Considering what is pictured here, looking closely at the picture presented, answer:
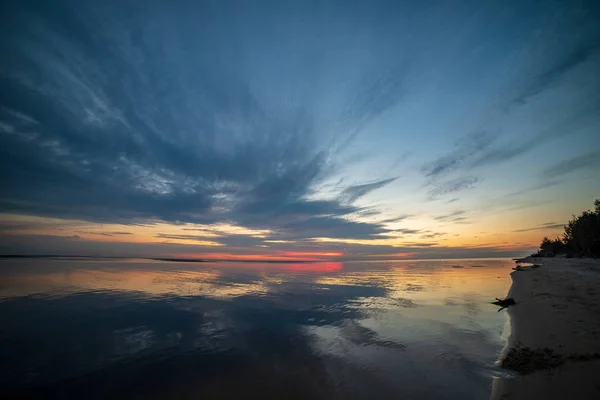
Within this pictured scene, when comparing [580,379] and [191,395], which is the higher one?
[580,379]

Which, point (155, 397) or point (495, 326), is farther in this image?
point (495, 326)

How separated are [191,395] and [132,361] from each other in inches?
185

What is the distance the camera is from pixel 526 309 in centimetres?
1969

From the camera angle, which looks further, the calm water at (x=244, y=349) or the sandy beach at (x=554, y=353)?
the calm water at (x=244, y=349)

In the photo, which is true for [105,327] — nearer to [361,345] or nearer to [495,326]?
[361,345]

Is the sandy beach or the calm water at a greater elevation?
the sandy beach

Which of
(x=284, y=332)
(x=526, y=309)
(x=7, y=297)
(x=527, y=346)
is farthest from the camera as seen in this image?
(x=7, y=297)

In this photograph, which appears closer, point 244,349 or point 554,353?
point 554,353

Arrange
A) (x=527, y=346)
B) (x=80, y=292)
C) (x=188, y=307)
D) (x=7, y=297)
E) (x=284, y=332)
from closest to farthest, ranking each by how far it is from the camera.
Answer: (x=527, y=346)
(x=284, y=332)
(x=188, y=307)
(x=7, y=297)
(x=80, y=292)

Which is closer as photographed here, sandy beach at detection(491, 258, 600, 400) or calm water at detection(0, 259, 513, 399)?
sandy beach at detection(491, 258, 600, 400)

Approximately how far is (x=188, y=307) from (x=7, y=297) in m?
17.2

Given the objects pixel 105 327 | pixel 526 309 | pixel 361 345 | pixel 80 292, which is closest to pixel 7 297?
pixel 80 292

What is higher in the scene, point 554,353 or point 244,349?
point 554,353

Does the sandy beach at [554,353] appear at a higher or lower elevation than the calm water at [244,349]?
higher
